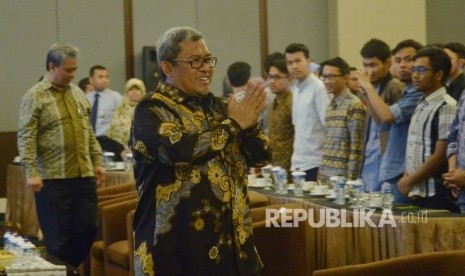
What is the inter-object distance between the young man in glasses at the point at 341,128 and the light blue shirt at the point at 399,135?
393mm

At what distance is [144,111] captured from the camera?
9.82 ft

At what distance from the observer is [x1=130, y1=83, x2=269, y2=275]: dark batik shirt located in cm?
293

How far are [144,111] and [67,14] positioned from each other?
7847 mm

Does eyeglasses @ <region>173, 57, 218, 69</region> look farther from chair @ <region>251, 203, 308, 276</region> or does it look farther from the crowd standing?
chair @ <region>251, 203, 308, 276</region>

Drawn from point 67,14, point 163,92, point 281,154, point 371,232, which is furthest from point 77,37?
point 163,92

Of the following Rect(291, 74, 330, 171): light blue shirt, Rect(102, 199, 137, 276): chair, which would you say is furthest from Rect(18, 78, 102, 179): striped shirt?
Rect(291, 74, 330, 171): light blue shirt

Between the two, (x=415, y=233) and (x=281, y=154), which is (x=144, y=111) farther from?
(x=281, y=154)


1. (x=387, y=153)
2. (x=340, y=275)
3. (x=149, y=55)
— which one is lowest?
(x=340, y=275)

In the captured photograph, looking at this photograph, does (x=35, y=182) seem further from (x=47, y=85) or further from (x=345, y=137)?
(x=345, y=137)

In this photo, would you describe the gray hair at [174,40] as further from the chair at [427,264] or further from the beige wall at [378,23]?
the beige wall at [378,23]

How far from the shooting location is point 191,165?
2.96 meters

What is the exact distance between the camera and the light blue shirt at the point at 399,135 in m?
5.02

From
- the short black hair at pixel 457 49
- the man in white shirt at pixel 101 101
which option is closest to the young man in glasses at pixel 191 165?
the short black hair at pixel 457 49

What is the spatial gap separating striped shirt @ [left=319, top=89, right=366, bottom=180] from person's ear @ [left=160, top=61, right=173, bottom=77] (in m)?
2.61
